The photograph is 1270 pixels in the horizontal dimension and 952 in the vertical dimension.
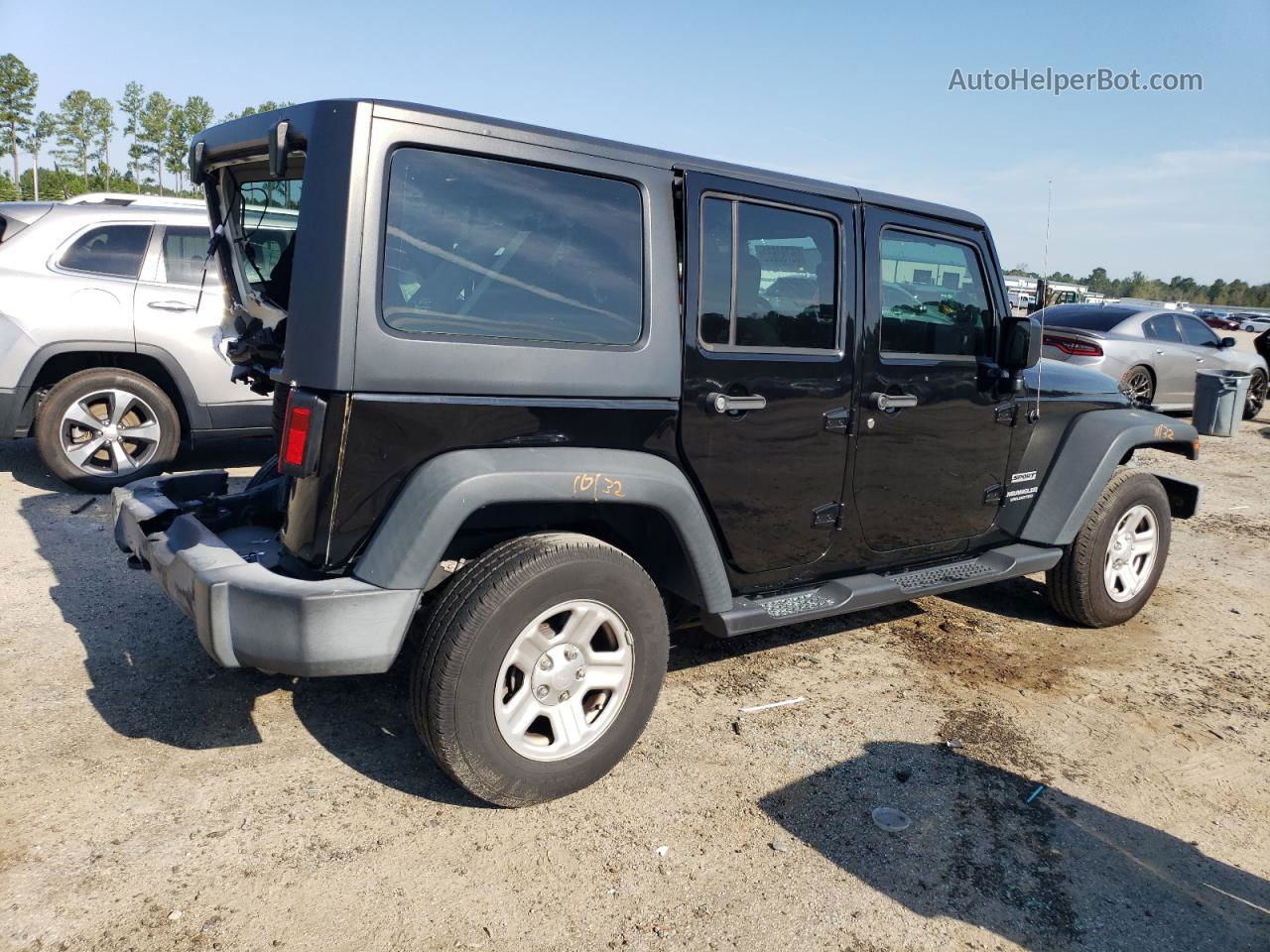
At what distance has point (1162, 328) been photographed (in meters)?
12.5

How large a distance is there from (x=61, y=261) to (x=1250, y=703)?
7305mm

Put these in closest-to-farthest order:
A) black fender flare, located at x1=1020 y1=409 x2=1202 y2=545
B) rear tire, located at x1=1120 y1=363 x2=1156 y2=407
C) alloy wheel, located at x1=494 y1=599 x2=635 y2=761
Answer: alloy wheel, located at x1=494 y1=599 x2=635 y2=761 → black fender flare, located at x1=1020 y1=409 x2=1202 y2=545 → rear tire, located at x1=1120 y1=363 x2=1156 y2=407

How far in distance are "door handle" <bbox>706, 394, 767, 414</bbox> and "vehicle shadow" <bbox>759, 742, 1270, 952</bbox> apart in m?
1.34

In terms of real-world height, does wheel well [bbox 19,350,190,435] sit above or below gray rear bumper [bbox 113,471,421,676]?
above

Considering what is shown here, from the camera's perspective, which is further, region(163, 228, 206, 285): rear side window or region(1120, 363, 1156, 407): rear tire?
region(1120, 363, 1156, 407): rear tire

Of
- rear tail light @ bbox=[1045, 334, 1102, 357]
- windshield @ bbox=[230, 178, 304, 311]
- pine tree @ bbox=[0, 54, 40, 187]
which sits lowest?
rear tail light @ bbox=[1045, 334, 1102, 357]

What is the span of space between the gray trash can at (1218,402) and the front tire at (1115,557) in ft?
24.3

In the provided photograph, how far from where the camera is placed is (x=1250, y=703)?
4.27 metres

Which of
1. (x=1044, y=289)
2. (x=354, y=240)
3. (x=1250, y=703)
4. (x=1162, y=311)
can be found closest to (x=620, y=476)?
(x=354, y=240)

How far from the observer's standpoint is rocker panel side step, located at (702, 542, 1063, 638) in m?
3.51

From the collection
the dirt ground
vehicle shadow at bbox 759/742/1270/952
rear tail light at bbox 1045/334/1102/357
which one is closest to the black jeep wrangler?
the dirt ground

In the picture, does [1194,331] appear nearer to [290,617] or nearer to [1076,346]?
[1076,346]

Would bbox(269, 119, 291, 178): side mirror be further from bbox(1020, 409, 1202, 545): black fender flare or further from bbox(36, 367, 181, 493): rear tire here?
bbox(36, 367, 181, 493): rear tire

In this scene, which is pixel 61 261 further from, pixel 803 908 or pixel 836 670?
pixel 803 908
